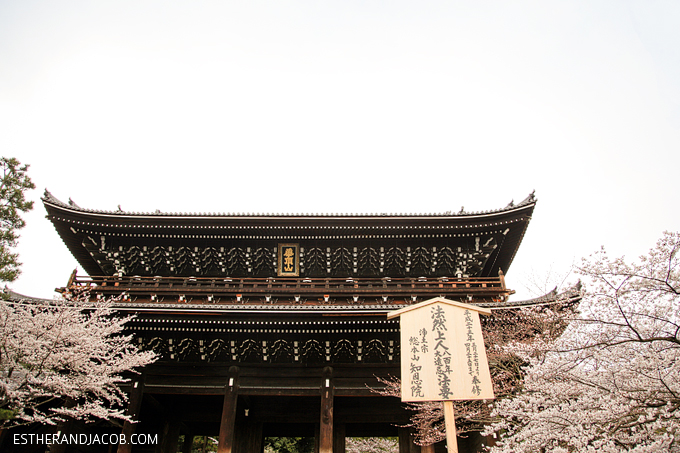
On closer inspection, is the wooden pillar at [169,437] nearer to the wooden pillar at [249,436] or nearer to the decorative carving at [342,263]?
→ the wooden pillar at [249,436]

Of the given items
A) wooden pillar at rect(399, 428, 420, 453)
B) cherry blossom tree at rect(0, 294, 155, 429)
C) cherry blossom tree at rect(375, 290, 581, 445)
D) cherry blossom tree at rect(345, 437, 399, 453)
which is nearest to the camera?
cherry blossom tree at rect(0, 294, 155, 429)

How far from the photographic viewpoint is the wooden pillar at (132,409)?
10.3 meters

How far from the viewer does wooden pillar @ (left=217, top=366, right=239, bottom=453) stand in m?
10.3

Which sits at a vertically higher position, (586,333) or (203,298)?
(203,298)

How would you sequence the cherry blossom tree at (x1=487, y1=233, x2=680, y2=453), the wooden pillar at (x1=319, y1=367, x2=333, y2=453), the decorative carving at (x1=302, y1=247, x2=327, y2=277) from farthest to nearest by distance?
the decorative carving at (x1=302, y1=247, x2=327, y2=277) < the wooden pillar at (x1=319, y1=367, x2=333, y2=453) < the cherry blossom tree at (x1=487, y1=233, x2=680, y2=453)

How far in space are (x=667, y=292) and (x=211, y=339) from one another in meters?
10.4

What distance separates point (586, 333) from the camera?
22.5 ft

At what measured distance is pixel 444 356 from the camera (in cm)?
663

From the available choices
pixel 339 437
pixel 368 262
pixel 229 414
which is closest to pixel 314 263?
pixel 368 262

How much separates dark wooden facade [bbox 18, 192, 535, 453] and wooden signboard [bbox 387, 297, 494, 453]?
335cm

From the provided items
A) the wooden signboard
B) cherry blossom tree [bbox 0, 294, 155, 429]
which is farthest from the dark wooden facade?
the wooden signboard

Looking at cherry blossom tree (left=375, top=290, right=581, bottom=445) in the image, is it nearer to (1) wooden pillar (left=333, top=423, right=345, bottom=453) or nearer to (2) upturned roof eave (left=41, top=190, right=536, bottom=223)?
(1) wooden pillar (left=333, top=423, right=345, bottom=453)

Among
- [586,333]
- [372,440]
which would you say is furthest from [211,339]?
[372,440]

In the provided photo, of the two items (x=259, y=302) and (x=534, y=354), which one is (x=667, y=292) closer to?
(x=534, y=354)
